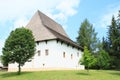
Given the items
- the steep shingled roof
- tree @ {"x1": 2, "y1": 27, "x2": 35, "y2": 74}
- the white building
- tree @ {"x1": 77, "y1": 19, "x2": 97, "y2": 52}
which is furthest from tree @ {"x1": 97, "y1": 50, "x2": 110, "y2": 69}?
tree @ {"x1": 2, "y1": 27, "x2": 35, "y2": 74}

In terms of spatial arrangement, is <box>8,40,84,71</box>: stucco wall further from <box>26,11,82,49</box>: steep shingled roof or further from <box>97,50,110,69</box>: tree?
<box>97,50,110,69</box>: tree

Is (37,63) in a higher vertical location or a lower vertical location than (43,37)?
lower

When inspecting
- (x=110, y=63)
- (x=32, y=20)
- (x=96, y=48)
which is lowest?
(x=110, y=63)

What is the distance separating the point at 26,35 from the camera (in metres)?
31.3

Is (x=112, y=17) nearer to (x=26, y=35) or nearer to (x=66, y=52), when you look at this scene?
(x=66, y=52)

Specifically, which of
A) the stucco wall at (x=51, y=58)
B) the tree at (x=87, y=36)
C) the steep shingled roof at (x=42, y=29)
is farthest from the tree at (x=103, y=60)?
the stucco wall at (x=51, y=58)

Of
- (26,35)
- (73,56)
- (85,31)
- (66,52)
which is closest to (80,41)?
(85,31)

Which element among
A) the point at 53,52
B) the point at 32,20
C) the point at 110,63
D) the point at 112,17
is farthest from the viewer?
the point at 112,17

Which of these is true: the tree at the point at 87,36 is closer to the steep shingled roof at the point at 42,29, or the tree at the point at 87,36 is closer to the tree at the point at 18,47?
the steep shingled roof at the point at 42,29

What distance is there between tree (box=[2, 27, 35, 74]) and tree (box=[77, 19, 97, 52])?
2970cm

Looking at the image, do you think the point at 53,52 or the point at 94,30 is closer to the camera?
the point at 53,52

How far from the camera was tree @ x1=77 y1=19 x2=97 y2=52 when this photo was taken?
59.4 meters

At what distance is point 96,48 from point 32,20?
888 inches

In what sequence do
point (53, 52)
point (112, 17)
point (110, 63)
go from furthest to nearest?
point (112, 17) < point (110, 63) < point (53, 52)
